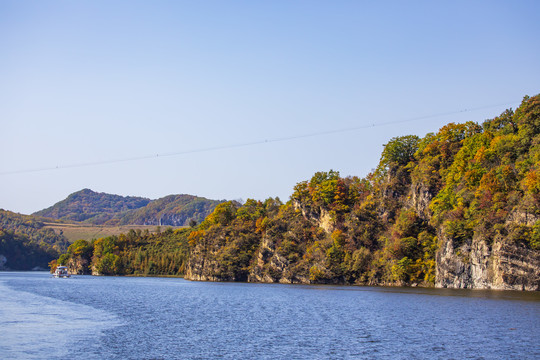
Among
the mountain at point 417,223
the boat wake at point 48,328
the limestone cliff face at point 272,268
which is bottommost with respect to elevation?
the boat wake at point 48,328

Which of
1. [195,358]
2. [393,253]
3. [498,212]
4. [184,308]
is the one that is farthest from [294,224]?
[195,358]

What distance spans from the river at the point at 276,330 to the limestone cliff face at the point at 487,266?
62.1 feet

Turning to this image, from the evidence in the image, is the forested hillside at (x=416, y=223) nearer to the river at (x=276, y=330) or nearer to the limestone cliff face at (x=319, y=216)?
the limestone cliff face at (x=319, y=216)

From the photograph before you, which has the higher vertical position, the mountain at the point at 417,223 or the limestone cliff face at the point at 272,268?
the mountain at the point at 417,223

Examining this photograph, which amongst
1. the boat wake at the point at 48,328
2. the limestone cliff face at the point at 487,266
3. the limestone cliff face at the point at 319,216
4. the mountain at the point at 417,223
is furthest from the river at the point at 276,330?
the limestone cliff face at the point at 319,216

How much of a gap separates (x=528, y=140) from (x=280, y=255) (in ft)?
271

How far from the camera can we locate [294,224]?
17062 cm

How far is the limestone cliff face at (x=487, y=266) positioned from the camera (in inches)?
3538

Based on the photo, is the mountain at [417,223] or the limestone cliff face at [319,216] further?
the limestone cliff face at [319,216]

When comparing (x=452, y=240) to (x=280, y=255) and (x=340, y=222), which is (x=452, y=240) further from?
(x=280, y=255)

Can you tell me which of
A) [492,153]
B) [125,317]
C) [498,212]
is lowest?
[125,317]

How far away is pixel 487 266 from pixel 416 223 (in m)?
33.2

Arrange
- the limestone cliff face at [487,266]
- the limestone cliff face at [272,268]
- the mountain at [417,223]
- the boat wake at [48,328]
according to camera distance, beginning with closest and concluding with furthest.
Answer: the boat wake at [48,328], the limestone cliff face at [487,266], the mountain at [417,223], the limestone cliff face at [272,268]

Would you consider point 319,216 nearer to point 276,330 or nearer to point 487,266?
point 487,266
